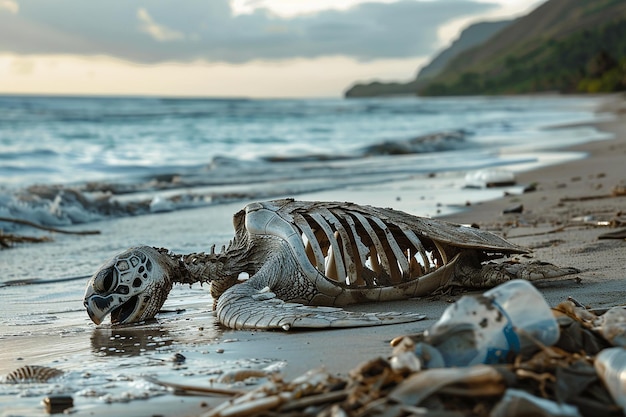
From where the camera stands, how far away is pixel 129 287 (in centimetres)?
484

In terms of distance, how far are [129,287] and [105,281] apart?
152 mm

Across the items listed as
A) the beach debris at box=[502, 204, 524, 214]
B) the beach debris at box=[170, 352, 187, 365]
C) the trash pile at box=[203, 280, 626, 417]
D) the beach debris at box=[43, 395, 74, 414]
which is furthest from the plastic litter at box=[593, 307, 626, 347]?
the beach debris at box=[502, 204, 524, 214]

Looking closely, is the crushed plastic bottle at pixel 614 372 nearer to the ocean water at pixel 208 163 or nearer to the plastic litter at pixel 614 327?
the plastic litter at pixel 614 327

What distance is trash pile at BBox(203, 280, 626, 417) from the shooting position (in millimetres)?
2473

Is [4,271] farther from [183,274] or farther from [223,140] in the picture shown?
[223,140]

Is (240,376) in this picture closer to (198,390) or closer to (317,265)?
(198,390)

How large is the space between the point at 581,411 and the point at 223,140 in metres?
23.3

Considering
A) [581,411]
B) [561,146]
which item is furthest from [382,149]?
[581,411]

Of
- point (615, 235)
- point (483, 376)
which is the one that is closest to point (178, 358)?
point (483, 376)

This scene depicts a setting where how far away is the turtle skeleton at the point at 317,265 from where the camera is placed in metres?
4.79

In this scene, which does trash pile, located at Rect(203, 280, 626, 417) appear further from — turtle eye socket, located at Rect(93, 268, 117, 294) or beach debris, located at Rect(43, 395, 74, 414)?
turtle eye socket, located at Rect(93, 268, 117, 294)

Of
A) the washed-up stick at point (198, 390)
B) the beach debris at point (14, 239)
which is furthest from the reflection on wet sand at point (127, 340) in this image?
the beach debris at point (14, 239)

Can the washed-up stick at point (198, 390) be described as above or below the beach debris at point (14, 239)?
below

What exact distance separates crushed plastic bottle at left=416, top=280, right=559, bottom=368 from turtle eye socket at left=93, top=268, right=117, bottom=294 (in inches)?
95.8
